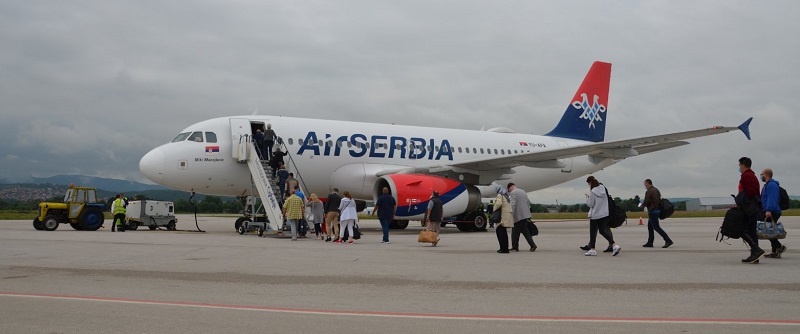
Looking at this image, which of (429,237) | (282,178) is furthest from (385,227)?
(282,178)

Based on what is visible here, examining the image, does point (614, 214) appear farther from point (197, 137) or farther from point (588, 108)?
point (588, 108)

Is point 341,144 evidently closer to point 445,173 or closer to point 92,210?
point 445,173

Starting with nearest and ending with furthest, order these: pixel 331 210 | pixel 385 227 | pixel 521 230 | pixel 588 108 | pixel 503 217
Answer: pixel 503 217 < pixel 521 230 < pixel 385 227 < pixel 331 210 < pixel 588 108

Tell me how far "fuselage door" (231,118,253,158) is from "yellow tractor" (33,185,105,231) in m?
5.00

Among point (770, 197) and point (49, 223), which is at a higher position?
point (770, 197)

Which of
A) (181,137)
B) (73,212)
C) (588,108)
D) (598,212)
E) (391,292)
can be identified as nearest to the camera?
(391,292)

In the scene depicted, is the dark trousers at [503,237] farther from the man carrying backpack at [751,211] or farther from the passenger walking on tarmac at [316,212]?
the passenger walking on tarmac at [316,212]

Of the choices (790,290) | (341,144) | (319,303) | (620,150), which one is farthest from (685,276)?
(341,144)

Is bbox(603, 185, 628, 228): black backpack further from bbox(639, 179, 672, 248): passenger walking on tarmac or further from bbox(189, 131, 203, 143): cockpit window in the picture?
bbox(189, 131, 203, 143): cockpit window

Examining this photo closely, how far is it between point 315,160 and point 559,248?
1001cm

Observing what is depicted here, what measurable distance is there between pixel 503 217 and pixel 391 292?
580 centimetres

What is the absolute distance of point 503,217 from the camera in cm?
1302

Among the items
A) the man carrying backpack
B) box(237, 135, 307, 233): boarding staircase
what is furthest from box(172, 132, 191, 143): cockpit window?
the man carrying backpack

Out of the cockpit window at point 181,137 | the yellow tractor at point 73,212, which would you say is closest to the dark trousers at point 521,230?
the cockpit window at point 181,137
